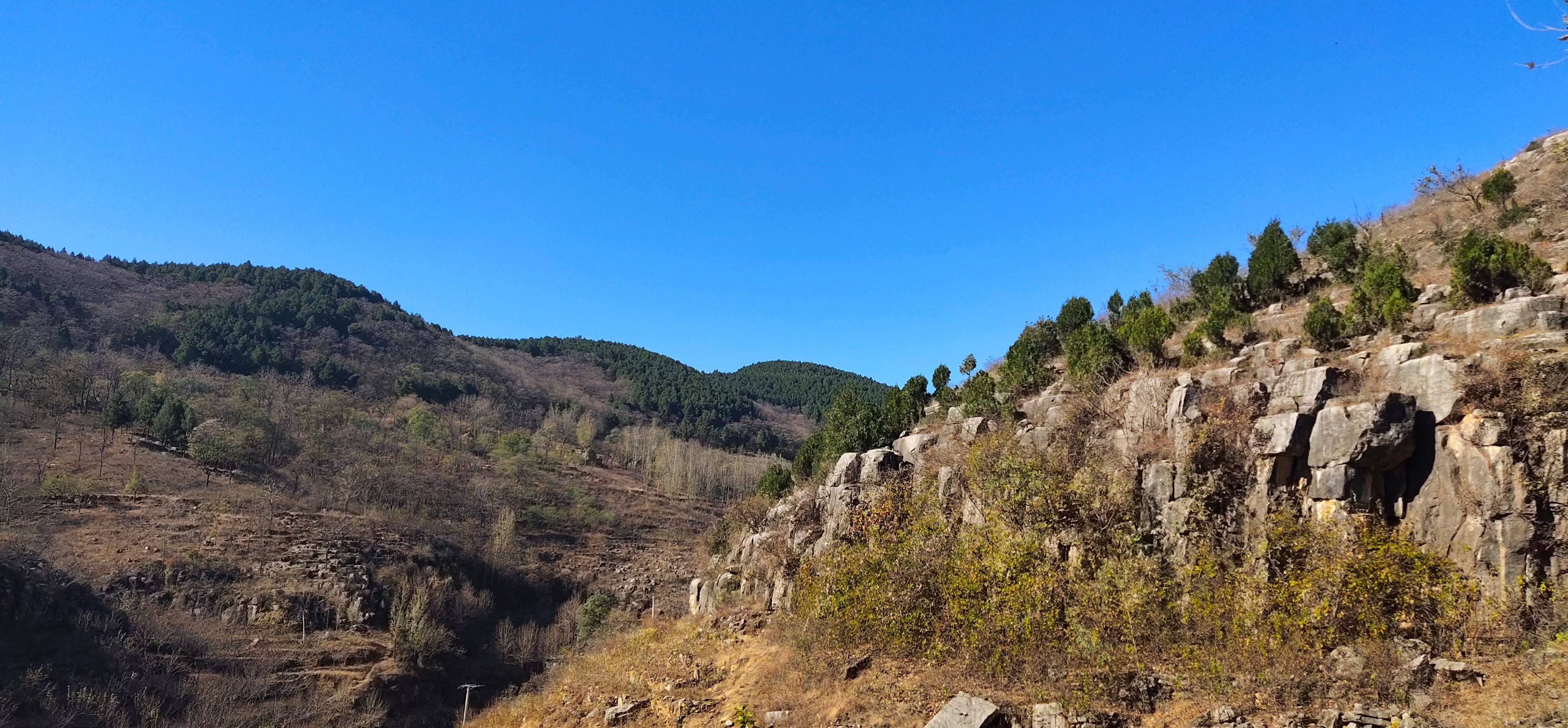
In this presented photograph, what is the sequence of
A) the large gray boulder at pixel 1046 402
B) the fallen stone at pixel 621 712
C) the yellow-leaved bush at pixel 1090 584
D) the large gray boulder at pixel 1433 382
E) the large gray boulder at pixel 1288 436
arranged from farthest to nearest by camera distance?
1. the large gray boulder at pixel 1046 402
2. the fallen stone at pixel 621 712
3. the large gray boulder at pixel 1288 436
4. the large gray boulder at pixel 1433 382
5. the yellow-leaved bush at pixel 1090 584

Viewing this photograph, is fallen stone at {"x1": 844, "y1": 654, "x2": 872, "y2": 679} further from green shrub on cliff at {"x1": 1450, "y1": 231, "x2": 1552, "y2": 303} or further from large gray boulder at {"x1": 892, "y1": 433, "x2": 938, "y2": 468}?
green shrub on cliff at {"x1": 1450, "y1": 231, "x2": 1552, "y2": 303}

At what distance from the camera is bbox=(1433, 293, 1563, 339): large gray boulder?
34.1 ft

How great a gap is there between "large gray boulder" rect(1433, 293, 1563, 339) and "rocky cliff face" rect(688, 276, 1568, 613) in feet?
0.06

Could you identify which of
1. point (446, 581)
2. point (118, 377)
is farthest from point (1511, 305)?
point (118, 377)

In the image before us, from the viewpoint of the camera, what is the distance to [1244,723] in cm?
832

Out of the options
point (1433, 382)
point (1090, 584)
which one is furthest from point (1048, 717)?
point (1433, 382)

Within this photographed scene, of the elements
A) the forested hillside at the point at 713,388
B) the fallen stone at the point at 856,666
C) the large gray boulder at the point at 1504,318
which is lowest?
the fallen stone at the point at 856,666

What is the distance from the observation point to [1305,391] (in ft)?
36.4

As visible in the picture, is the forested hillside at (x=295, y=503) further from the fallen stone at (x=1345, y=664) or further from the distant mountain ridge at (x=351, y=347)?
the fallen stone at (x=1345, y=664)

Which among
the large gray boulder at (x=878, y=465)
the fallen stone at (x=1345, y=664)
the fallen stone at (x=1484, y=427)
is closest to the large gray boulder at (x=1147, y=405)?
the fallen stone at (x=1484, y=427)

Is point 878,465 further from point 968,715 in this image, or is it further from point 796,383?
point 796,383

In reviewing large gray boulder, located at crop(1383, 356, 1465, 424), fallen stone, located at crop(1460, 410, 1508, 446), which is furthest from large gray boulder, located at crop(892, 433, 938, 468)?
fallen stone, located at crop(1460, 410, 1508, 446)

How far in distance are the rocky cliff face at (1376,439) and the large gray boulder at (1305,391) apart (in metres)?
0.03

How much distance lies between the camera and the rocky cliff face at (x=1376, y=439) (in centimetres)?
870
